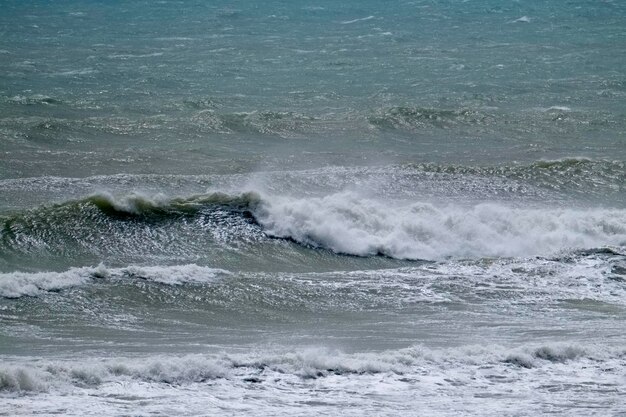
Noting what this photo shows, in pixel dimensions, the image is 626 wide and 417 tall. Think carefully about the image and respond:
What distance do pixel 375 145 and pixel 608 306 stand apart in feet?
36.8

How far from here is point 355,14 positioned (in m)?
50.5

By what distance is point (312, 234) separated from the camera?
1823 centimetres

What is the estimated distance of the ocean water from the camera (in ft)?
38.2

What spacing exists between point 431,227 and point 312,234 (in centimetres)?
221

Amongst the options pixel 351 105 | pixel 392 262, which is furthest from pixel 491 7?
pixel 392 262

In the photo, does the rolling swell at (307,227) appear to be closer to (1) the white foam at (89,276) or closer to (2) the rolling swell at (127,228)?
(2) the rolling swell at (127,228)

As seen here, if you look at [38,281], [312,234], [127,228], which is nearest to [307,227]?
[312,234]

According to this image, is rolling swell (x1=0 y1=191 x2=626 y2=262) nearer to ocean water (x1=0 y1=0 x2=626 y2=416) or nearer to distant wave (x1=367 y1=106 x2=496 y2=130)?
ocean water (x1=0 y1=0 x2=626 y2=416)

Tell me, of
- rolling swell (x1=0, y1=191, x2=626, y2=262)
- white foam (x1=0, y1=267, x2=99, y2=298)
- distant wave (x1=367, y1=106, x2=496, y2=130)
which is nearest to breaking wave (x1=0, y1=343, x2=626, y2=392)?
white foam (x1=0, y1=267, x2=99, y2=298)

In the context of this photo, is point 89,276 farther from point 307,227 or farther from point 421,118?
point 421,118

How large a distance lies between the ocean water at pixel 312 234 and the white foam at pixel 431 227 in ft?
0.18

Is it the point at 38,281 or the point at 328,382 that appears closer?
the point at 328,382

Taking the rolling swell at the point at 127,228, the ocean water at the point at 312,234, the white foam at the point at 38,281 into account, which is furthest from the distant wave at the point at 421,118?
the white foam at the point at 38,281

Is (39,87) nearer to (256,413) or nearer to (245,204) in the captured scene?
(245,204)
